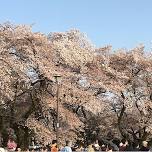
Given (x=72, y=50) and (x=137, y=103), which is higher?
(x=72, y=50)

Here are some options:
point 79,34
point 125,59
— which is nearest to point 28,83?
point 79,34

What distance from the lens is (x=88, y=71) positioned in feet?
128

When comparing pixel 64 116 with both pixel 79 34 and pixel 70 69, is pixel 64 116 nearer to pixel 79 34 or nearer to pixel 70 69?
pixel 70 69

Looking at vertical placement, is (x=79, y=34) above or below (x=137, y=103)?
above

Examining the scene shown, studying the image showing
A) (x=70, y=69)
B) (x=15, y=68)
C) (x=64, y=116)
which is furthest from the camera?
(x=70, y=69)

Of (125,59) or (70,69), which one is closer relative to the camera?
(70,69)

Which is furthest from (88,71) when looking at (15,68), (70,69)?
(15,68)

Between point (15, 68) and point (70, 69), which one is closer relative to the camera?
point (15, 68)

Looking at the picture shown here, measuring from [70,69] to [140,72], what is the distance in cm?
757

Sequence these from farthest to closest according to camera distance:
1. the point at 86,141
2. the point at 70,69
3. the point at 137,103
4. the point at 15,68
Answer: the point at 86,141
the point at 137,103
the point at 70,69
the point at 15,68

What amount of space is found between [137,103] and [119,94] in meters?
2.91

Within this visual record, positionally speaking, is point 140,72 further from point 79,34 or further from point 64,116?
point 64,116

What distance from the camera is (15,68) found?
3350 cm

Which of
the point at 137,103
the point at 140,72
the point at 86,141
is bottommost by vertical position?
the point at 86,141
